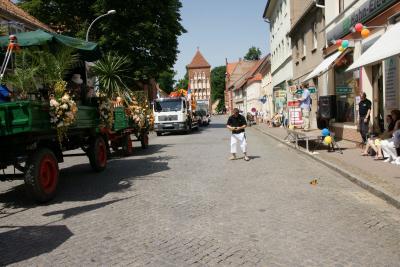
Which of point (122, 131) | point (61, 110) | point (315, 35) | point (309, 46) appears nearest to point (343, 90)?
point (315, 35)

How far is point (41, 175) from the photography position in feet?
24.6

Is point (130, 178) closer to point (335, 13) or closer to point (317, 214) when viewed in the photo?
point (317, 214)

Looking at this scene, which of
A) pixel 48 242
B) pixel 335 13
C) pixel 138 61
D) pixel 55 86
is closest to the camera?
pixel 48 242

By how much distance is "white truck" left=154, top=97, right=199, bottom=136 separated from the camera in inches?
1153

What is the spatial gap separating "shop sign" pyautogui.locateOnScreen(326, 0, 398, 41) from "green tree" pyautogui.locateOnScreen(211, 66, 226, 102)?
114 metres

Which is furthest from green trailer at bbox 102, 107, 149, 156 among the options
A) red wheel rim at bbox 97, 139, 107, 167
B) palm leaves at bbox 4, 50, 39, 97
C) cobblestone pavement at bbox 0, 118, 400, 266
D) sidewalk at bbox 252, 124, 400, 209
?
sidewalk at bbox 252, 124, 400, 209

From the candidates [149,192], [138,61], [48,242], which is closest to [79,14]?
[138,61]

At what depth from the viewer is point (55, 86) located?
321 inches

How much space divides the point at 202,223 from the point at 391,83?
9.11 meters

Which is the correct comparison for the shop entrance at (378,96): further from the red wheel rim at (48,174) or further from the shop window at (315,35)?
the red wheel rim at (48,174)

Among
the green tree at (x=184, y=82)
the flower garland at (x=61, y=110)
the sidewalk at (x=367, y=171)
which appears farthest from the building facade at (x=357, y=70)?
the green tree at (x=184, y=82)

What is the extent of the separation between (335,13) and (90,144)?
1248 centimetres

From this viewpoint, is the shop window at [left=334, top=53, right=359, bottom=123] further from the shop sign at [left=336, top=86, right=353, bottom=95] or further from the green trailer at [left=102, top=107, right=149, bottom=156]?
the green trailer at [left=102, top=107, right=149, bottom=156]

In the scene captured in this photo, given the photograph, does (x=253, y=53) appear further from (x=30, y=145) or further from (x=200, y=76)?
(x=30, y=145)
